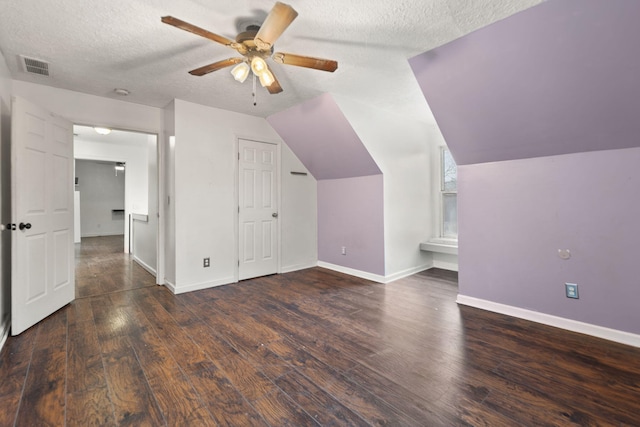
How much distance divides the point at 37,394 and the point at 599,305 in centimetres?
398

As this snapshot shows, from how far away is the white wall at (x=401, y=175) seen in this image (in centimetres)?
361

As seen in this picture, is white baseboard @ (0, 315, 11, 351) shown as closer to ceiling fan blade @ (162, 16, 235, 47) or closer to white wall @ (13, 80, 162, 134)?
white wall @ (13, 80, 162, 134)

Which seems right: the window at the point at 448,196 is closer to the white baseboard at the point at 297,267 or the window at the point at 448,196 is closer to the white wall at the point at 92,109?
the white baseboard at the point at 297,267

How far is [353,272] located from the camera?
4.24m

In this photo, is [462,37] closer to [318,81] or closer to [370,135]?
[318,81]

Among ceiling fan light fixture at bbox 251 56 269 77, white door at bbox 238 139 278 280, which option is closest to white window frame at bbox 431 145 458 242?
white door at bbox 238 139 278 280

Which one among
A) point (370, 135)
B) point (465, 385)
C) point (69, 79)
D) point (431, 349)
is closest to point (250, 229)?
point (370, 135)

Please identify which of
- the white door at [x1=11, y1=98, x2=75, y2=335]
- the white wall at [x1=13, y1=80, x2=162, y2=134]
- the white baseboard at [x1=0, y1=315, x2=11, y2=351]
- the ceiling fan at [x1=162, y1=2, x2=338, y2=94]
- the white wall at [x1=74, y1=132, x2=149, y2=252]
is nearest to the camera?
the ceiling fan at [x1=162, y1=2, x2=338, y2=94]

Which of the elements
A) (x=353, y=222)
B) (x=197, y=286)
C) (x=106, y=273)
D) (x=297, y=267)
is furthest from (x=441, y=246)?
(x=106, y=273)

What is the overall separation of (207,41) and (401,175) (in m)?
2.98

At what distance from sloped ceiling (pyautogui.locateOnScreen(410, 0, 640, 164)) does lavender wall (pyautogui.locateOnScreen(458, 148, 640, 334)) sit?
20cm

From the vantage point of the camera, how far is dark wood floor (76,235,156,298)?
3596mm

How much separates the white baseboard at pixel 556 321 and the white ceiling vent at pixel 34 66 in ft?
15.2

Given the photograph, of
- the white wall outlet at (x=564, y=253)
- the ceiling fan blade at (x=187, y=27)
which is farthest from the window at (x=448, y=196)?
the ceiling fan blade at (x=187, y=27)
